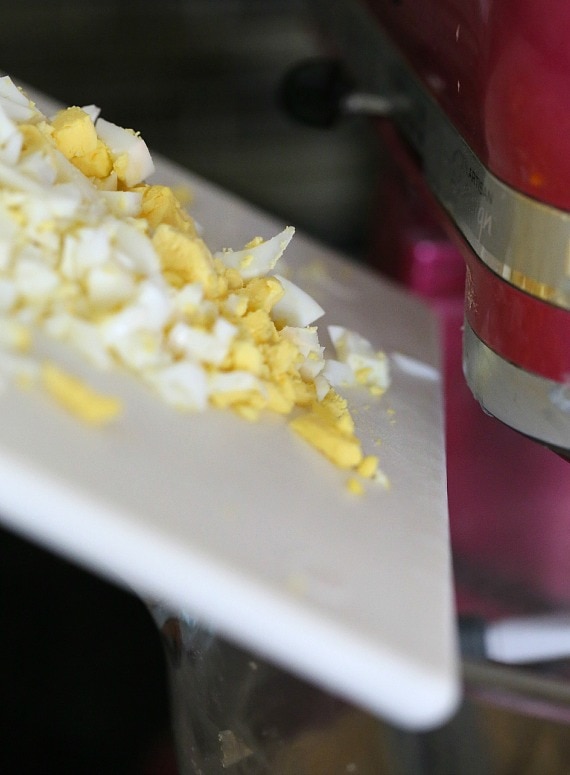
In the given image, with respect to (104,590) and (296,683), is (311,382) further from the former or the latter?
(104,590)

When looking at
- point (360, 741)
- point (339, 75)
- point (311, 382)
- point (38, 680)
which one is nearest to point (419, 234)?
point (339, 75)

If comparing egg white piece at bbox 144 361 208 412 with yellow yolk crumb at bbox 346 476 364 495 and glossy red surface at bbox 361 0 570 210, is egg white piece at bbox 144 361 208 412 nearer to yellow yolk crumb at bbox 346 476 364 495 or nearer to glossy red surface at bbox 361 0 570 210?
yellow yolk crumb at bbox 346 476 364 495

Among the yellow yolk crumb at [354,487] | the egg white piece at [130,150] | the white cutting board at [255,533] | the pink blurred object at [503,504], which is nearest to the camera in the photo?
the white cutting board at [255,533]

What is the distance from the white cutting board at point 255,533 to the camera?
351 mm

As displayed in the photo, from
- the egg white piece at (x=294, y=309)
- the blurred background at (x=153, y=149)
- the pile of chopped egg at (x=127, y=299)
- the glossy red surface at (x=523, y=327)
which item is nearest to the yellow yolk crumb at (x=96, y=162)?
the pile of chopped egg at (x=127, y=299)

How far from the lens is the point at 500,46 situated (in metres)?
0.46

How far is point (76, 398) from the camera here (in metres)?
0.40

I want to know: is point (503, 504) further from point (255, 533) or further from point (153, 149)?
point (153, 149)

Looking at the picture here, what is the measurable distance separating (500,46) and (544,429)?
0.65 ft

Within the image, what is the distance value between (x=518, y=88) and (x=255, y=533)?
253 mm

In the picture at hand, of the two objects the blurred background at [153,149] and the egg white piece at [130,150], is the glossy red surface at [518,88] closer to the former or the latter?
the egg white piece at [130,150]

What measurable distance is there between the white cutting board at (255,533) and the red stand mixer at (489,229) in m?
0.10

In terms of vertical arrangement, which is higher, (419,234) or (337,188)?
(419,234)

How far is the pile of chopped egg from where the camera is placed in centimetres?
42
